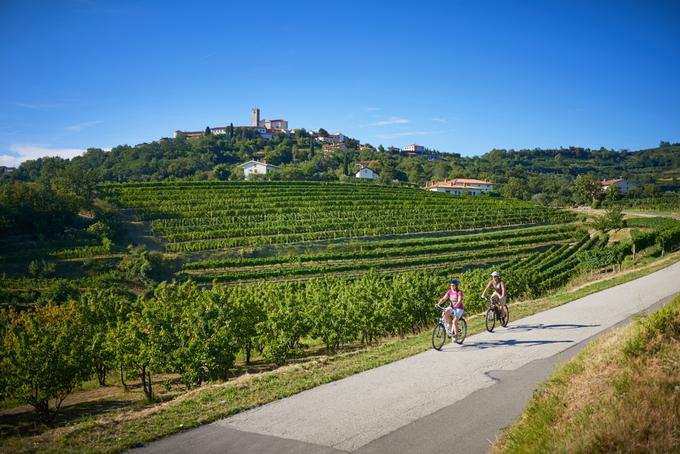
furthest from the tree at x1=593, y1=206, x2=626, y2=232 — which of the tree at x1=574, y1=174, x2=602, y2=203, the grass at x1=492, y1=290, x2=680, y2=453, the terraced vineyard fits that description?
the grass at x1=492, y1=290, x2=680, y2=453

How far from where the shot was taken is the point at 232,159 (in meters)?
146

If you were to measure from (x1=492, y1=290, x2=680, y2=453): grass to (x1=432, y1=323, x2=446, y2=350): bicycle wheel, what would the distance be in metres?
4.80

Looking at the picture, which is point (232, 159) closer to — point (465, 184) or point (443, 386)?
point (465, 184)

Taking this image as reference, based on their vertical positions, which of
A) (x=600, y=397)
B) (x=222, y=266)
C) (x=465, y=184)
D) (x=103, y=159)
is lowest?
(x=222, y=266)

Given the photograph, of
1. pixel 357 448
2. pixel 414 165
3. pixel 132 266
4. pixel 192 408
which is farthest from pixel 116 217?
pixel 414 165

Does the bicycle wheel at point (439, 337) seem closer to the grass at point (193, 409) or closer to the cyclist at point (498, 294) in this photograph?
the grass at point (193, 409)

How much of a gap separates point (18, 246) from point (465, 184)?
98502 millimetres

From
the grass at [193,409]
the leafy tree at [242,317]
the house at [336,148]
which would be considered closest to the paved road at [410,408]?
the grass at [193,409]

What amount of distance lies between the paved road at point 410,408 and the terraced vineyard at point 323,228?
35.2 meters

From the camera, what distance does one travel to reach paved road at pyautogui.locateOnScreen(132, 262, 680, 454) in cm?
687

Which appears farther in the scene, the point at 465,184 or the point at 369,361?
the point at 465,184

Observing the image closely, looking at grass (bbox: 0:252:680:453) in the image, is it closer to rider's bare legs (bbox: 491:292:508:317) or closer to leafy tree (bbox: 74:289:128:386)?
rider's bare legs (bbox: 491:292:508:317)

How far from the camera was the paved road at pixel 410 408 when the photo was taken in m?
6.87

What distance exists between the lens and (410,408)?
805cm
